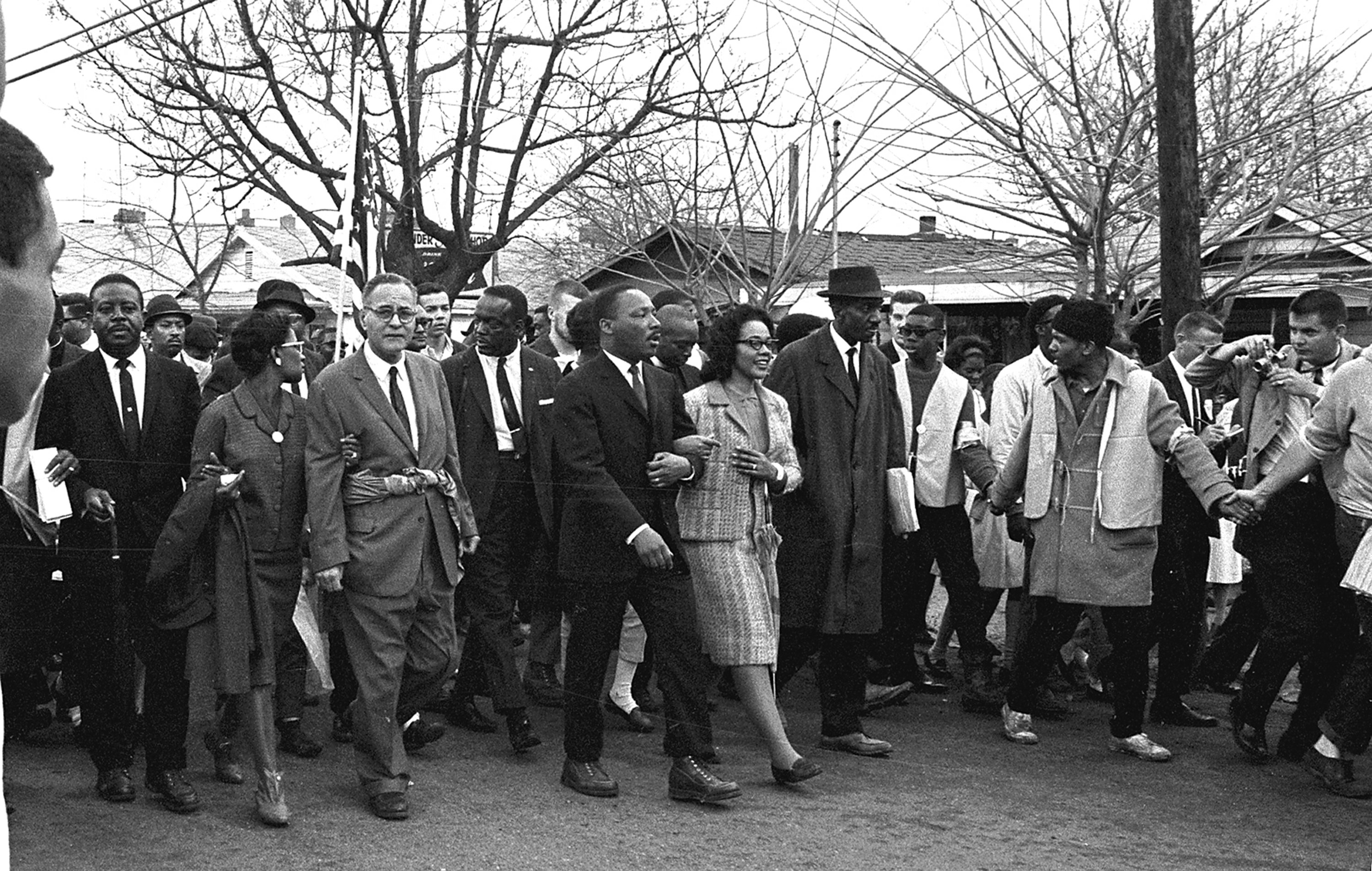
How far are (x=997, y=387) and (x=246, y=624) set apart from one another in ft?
13.8

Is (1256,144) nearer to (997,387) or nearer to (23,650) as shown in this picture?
(997,387)

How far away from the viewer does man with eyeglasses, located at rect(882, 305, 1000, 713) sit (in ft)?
29.5

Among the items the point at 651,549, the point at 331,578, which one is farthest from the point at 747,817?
the point at 331,578

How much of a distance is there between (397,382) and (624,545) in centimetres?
115

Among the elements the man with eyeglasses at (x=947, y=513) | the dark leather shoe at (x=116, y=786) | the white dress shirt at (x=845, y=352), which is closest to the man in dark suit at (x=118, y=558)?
the dark leather shoe at (x=116, y=786)

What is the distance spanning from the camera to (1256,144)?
12062 millimetres

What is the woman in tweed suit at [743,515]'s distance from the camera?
709cm

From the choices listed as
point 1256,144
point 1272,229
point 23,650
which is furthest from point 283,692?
point 1272,229

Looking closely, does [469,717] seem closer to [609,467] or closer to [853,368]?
[609,467]

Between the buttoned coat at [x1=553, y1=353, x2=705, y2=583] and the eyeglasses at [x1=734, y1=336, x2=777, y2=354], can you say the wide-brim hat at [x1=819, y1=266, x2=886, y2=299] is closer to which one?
the eyeglasses at [x1=734, y1=336, x2=777, y2=354]

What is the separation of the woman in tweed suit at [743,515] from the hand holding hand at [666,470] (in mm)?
281


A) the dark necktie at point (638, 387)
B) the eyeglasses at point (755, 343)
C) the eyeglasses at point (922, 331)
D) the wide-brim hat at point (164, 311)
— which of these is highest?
the wide-brim hat at point (164, 311)

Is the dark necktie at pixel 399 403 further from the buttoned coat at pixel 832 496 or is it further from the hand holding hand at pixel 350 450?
the buttoned coat at pixel 832 496

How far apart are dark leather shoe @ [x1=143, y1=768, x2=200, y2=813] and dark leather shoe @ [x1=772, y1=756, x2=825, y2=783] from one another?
2304mm
